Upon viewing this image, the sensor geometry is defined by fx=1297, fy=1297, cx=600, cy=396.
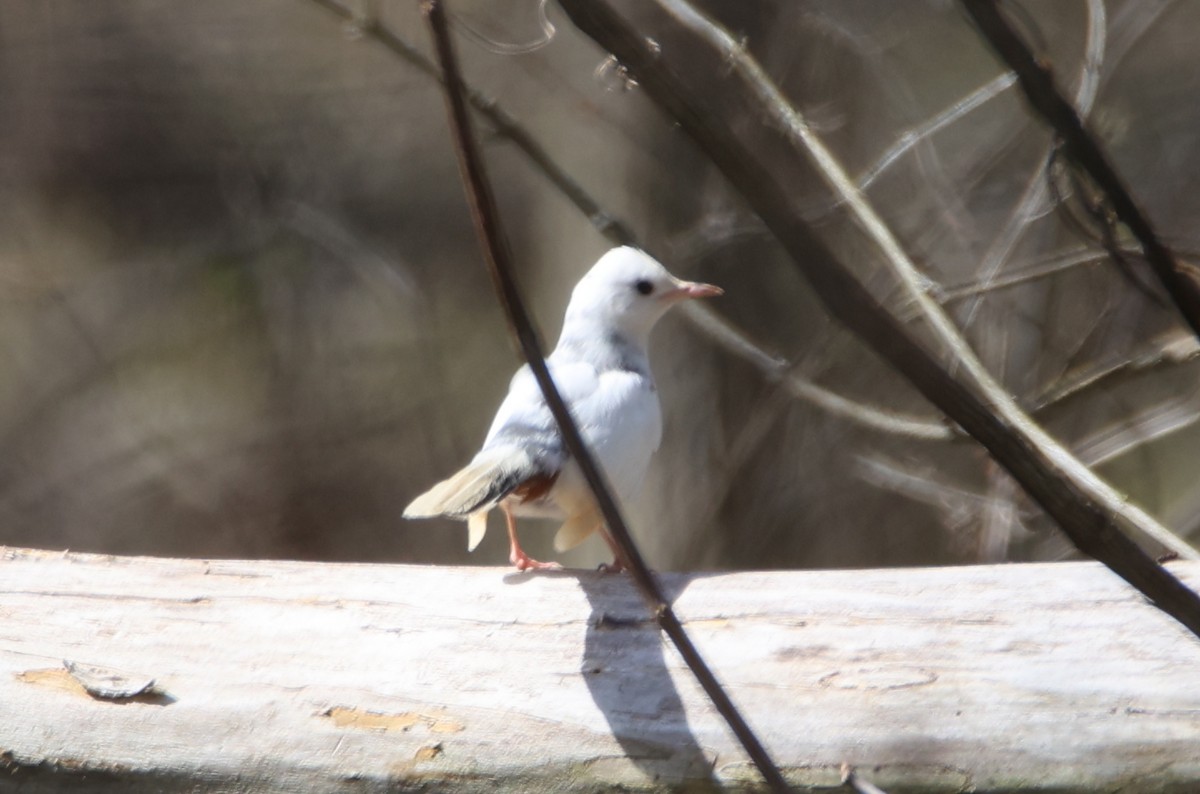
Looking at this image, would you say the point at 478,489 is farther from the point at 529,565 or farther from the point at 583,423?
the point at 583,423

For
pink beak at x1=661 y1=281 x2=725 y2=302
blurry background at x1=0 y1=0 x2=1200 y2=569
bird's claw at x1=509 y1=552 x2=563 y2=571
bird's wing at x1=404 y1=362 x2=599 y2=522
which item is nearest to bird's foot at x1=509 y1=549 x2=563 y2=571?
bird's claw at x1=509 y1=552 x2=563 y2=571

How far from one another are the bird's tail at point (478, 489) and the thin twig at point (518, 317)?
46.1 inches

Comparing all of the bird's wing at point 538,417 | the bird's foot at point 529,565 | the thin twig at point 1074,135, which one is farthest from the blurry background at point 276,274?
the thin twig at point 1074,135

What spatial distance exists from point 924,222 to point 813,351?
83cm

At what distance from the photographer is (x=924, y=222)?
4.45 meters

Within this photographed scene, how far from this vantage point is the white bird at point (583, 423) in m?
2.46

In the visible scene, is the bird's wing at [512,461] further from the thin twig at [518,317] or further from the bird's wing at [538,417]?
the thin twig at [518,317]

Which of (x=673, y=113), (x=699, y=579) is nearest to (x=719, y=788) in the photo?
(x=699, y=579)

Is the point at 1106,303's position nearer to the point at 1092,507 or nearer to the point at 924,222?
the point at 924,222

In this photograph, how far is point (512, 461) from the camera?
250 cm

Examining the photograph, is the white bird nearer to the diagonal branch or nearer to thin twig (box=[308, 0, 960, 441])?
thin twig (box=[308, 0, 960, 441])

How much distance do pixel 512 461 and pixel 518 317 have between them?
147cm

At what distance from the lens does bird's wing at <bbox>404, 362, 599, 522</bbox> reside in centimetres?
232

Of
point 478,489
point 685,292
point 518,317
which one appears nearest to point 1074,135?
point 518,317
